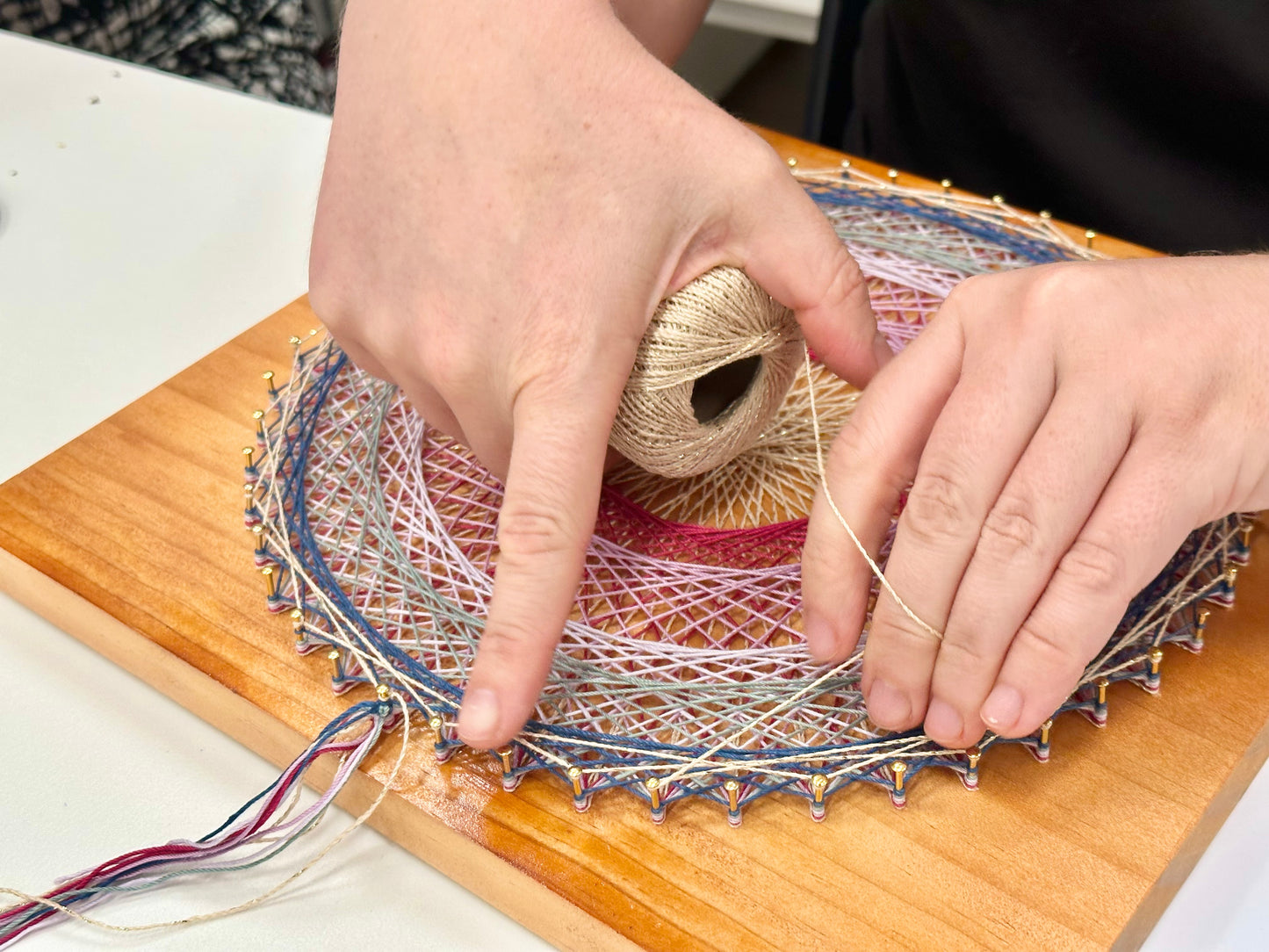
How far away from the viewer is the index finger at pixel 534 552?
53 cm

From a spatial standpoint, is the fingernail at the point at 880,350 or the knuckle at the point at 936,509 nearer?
the knuckle at the point at 936,509

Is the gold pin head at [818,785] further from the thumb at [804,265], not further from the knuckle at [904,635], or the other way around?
the thumb at [804,265]

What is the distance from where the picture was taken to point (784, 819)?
21.0 inches

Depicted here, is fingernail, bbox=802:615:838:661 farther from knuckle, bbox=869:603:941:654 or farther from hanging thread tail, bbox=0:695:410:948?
hanging thread tail, bbox=0:695:410:948

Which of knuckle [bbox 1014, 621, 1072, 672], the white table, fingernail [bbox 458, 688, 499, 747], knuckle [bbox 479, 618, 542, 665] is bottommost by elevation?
the white table

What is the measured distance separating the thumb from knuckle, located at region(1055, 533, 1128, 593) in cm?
17

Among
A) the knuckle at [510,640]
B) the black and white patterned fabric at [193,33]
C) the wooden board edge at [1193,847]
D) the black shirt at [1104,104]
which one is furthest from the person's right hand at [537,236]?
the black and white patterned fabric at [193,33]

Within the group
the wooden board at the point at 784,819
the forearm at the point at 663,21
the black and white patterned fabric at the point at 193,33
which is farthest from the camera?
the black and white patterned fabric at the point at 193,33

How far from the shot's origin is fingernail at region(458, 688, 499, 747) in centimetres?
52

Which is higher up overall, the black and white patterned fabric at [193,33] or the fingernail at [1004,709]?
the fingernail at [1004,709]

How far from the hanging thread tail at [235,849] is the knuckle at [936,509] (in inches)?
10.5

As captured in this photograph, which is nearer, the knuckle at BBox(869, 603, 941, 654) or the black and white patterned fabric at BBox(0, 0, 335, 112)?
the knuckle at BBox(869, 603, 941, 654)

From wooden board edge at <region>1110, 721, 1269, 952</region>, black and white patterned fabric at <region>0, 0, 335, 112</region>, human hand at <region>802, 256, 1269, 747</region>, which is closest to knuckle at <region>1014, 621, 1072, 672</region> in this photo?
human hand at <region>802, 256, 1269, 747</region>

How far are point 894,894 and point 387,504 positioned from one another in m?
0.37
